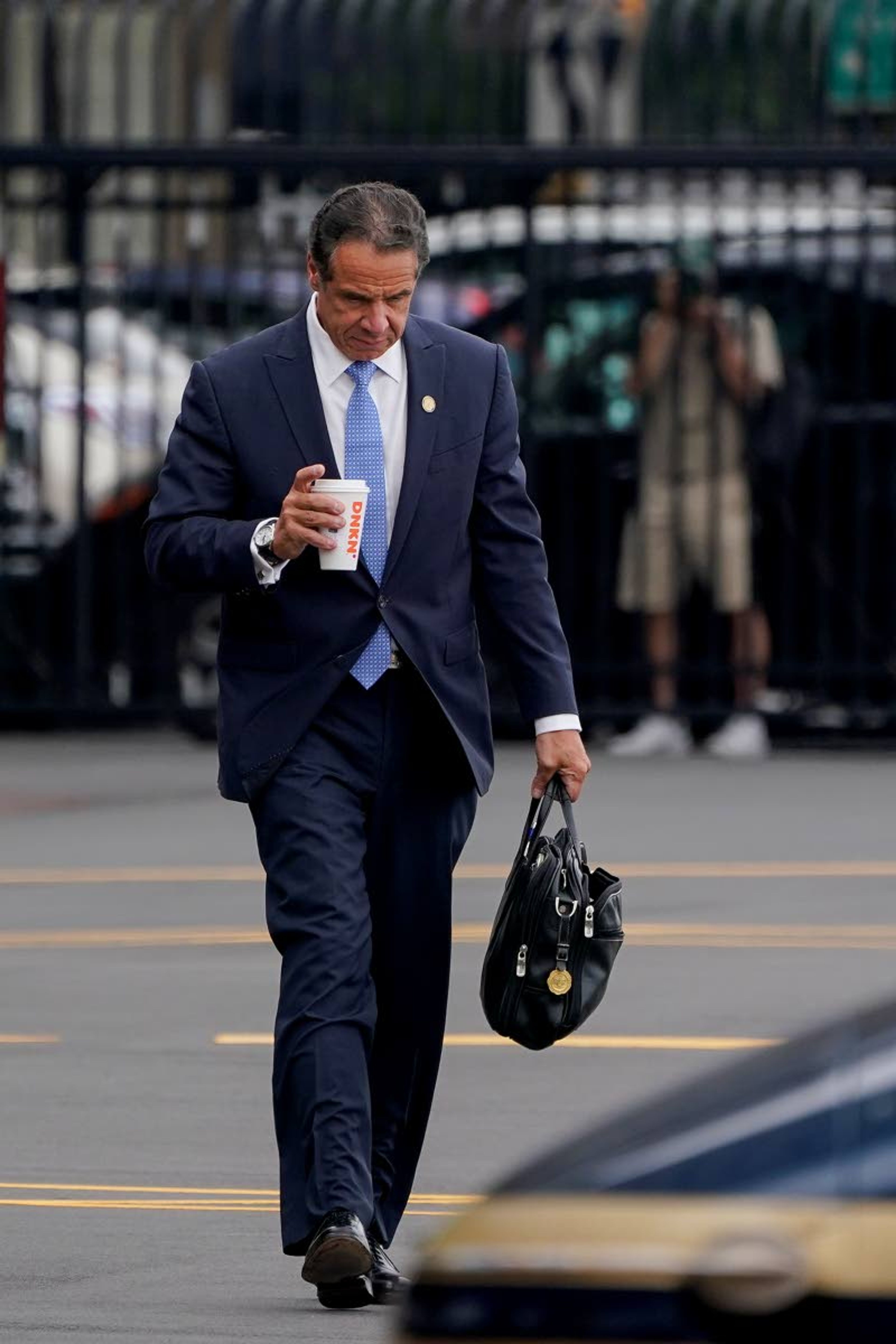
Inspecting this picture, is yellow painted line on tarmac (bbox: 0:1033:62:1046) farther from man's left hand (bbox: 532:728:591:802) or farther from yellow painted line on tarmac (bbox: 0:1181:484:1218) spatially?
man's left hand (bbox: 532:728:591:802)

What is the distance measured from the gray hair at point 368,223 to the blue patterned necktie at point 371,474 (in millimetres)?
241

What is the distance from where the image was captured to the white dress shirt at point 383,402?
5824 millimetres

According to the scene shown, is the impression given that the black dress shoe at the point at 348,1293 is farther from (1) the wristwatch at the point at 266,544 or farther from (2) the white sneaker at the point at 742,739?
(2) the white sneaker at the point at 742,739

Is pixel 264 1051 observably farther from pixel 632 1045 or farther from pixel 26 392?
pixel 26 392

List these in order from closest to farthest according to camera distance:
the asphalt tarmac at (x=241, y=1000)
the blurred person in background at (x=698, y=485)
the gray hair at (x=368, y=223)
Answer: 1. the gray hair at (x=368, y=223)
2. the asphalt tarmac at (x=241, y=1000)
3. the blurred person in background at (x=698, y=485)

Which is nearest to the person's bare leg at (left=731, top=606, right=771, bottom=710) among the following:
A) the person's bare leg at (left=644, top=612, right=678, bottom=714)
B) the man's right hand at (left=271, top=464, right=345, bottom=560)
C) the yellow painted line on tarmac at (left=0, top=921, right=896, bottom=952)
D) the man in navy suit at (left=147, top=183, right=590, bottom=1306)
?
the person's bare leg at (left=644, top=612, right=678, bottom=714)

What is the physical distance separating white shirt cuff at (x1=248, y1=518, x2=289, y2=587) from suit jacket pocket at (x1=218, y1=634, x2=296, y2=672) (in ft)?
0.55

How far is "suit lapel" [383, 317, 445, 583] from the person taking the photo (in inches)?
228

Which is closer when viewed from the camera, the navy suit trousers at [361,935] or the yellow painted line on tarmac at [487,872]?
the navy suit trousers at [361,935]

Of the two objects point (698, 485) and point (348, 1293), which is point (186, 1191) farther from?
point (698, 485)

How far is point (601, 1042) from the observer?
27.2 feet

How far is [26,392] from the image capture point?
15539 mm

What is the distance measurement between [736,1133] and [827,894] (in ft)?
26.2

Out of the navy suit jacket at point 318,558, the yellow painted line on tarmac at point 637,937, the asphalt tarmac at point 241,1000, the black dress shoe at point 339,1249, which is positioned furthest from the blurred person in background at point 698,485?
the black dress shoe at point 339,1249
